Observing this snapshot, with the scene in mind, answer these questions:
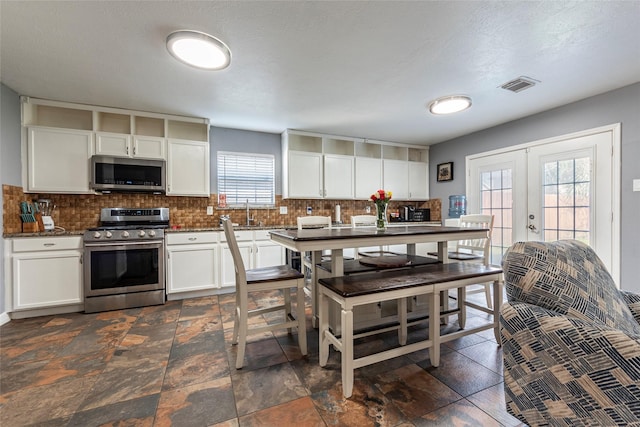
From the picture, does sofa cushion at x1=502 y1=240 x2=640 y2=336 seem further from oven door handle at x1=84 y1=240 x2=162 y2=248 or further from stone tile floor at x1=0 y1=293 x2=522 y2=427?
oven door handle at x1=84 y1=240 x2=162 y2=248

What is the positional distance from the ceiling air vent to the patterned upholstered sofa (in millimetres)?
2109

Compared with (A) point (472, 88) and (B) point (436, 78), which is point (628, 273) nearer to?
(A) point (472, 88)

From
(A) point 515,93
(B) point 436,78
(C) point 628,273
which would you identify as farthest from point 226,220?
(C) point 628,273

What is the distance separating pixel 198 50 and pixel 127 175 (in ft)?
6.77

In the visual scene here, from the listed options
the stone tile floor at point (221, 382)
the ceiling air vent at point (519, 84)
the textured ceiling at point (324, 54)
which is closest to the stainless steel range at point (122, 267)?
the stone tile floor at point (221, 382)

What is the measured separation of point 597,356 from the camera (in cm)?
91

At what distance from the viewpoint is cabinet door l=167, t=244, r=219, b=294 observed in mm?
3285

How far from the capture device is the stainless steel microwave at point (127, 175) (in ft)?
10.4

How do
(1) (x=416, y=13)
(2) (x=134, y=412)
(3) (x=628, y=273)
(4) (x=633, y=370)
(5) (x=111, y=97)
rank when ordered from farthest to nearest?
(5) (x=111, y=97)
(3) (x=628, y=273)
(1) (x=416, y=13)
(2) (x=134, y=412)
(4) (x=633, y=370)

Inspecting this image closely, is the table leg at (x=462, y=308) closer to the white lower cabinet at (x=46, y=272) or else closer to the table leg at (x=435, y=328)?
the table leg at (x=435, y=328)

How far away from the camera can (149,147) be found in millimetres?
3434

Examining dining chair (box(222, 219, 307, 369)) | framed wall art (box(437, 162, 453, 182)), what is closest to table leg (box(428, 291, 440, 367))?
dining chair (box(222, 219, 307, 369))

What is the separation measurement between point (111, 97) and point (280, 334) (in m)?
3.21

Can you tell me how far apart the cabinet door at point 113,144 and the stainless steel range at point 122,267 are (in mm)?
748
